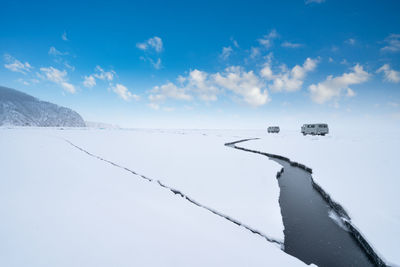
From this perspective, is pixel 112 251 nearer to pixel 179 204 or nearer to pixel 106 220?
pixel 106 220

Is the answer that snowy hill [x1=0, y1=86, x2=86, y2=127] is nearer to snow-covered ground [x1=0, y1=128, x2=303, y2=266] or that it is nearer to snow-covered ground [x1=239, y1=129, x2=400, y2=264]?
snow-covered ground [x1=0, y1=128, x2=303, y2=266]

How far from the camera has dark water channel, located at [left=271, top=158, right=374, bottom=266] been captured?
11.6 feet

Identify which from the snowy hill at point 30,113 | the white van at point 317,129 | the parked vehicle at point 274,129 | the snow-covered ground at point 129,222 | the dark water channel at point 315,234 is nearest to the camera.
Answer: the snow-covered ground at point 129,222

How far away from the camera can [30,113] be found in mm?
133875

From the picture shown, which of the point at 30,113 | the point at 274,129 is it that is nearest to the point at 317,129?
the point at 274,129

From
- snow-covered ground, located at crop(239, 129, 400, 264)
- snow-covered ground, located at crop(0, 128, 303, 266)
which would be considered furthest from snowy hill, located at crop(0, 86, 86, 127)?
snow-covered ground, located at crop(239, 129, 400, 264)

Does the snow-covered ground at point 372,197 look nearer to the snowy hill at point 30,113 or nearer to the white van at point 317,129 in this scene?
the white van at point 317,129

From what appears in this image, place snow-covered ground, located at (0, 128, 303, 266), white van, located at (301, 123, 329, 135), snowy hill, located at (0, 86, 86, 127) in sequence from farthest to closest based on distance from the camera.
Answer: snowy hill, located at (0, 86, 86, 127)
white van, located at (301, 123, 329, 135)
snow-covered ground, located at (0, 128, 303, 266)

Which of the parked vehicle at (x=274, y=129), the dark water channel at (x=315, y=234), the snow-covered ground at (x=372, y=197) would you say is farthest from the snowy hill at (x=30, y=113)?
the snow-covered ground at (x=372, y=197)

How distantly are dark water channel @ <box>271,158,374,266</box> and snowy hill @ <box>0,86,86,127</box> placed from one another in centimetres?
15565

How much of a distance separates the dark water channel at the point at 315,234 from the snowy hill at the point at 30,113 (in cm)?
15565

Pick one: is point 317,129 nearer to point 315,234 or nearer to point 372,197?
point 372,197

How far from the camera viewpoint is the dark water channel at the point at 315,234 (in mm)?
3545

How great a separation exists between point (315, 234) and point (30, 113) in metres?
190
